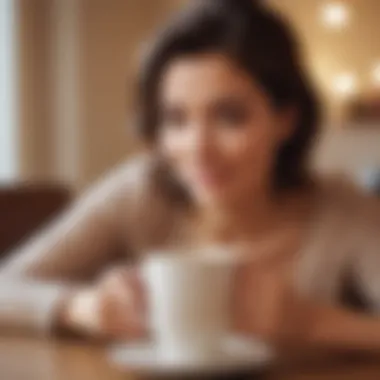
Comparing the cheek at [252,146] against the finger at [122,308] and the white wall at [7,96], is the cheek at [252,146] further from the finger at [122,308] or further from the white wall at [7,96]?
the white wall at [7,96]

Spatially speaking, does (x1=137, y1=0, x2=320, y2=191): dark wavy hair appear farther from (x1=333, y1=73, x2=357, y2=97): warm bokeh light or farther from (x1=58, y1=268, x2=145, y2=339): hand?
(x1=333, y1=73, x2=357, y2=97): warm bokeh light

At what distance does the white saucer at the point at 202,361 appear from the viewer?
0.72 m

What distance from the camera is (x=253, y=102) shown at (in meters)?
1.13

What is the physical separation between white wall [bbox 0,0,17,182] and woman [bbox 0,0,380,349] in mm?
1309

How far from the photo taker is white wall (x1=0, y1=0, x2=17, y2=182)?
248 centimetres

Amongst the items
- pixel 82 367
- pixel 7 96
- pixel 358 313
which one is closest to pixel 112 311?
pixel 82 367

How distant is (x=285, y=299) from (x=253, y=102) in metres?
0.33

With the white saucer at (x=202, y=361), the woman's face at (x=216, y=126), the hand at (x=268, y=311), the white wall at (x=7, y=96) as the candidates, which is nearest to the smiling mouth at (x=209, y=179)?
the woman's face at (x=216, y=126)

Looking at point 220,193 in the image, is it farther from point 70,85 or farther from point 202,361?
point 70,85

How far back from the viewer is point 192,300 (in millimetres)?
746

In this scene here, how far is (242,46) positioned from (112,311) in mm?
389

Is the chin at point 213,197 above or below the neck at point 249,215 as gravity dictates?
above

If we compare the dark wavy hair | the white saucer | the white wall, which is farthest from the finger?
the white wall

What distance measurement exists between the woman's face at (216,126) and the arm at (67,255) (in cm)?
12
